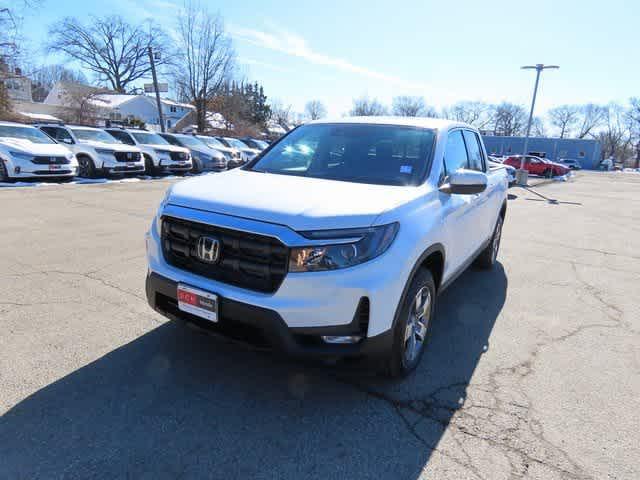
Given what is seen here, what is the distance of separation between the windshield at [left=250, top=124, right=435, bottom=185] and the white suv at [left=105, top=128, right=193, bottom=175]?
1308cm

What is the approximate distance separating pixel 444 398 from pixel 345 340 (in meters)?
0.89

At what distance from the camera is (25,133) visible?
12242 millimetres

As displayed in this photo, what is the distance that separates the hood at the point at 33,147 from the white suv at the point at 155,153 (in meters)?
3.41

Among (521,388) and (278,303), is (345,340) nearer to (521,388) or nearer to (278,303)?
(278,303)

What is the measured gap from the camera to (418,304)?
292cm

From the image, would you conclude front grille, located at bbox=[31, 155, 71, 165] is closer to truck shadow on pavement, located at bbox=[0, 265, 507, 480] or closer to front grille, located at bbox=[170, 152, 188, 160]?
front grille, located at bbox=[170, 152, 188, 160]

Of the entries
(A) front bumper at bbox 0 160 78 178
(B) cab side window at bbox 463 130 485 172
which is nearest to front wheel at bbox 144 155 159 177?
(A) front bumper at bbox 0 160 78 178

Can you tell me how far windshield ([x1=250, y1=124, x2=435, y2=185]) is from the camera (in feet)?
10.7

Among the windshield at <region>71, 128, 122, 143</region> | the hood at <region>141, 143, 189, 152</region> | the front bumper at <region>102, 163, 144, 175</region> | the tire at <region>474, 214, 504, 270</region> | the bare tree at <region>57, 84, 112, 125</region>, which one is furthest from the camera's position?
the bare tree at <region>57, 84, 112, 125</region>

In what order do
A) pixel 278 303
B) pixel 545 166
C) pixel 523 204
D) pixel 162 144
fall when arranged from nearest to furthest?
pixel 278 303, pixel 523 204, pixel 162 144, pixel 545 166

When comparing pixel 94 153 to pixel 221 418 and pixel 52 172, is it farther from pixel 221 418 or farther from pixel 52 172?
pixel 221 418

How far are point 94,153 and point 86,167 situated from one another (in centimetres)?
58

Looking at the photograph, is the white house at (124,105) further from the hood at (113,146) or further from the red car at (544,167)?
the red car at (544,167)

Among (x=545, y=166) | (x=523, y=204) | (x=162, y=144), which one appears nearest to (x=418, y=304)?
(x=523, y=204)
